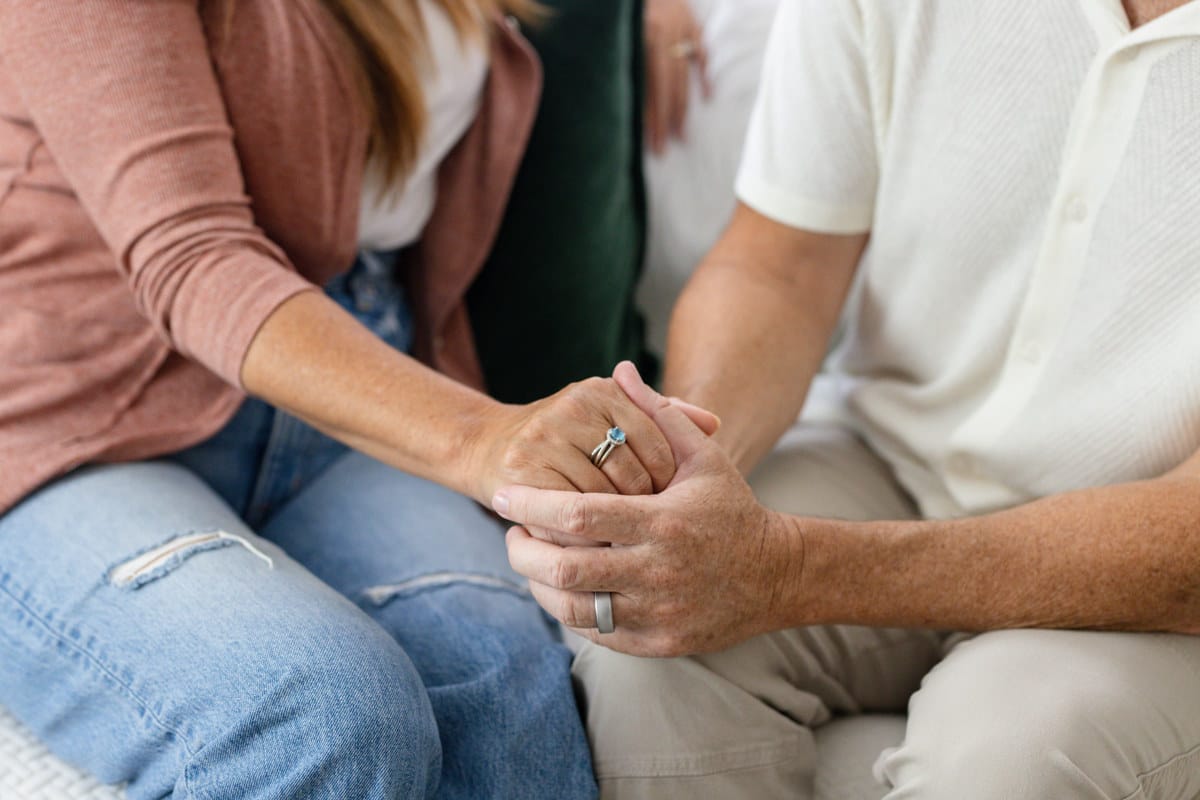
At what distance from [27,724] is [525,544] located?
49cm

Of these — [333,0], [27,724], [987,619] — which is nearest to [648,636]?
[987,619]

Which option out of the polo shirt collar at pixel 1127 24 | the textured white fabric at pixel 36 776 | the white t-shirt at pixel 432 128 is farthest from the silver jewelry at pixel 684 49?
the textured white fabric at pixel 36 776

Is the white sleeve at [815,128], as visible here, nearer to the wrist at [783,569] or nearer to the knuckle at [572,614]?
the wrist at [783,569]

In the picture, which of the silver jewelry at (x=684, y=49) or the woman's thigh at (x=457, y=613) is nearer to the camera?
the woman's thigh at (x=457, y=613)

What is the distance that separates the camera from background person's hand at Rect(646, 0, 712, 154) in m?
1.55

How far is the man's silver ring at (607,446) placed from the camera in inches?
36.7

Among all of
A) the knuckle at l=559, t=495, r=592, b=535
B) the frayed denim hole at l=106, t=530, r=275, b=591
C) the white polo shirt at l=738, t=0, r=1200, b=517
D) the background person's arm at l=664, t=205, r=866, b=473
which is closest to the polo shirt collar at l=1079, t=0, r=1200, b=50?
the white polo shirt at l=738, t=0, r=1200, b=517

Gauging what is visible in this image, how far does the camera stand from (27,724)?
3.38 ft

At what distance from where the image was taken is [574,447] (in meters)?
0.93

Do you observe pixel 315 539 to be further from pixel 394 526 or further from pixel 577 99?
Answer: pixel 577 99

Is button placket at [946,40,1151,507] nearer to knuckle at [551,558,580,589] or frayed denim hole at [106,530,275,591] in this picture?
knuckle at [551,558,580,589]

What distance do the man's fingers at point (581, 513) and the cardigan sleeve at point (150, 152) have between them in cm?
30

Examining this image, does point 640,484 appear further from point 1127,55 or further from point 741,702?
point 1127,55

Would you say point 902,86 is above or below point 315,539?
above
